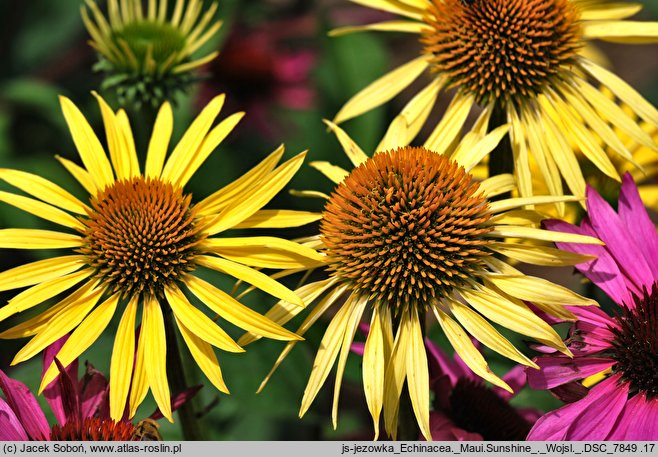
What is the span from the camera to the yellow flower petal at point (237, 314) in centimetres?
106

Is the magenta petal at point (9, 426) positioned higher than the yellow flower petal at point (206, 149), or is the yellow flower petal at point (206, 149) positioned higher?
the yellow flower petal at point (206, 149)

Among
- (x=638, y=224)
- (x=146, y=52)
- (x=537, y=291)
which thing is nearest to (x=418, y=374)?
(x=537, y=291)

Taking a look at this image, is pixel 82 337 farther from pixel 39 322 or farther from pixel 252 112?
pixel 252 112

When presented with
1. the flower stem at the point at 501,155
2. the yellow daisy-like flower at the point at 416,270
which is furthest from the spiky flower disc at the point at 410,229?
the flower stem at the point at 501,155

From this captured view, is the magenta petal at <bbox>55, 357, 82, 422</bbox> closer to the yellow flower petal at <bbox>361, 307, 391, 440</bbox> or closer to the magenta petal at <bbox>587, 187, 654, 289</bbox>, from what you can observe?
the yellow flower petal at <bbox>361, 307, 391, 440</bbox>

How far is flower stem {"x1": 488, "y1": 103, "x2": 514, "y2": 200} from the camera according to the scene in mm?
1323

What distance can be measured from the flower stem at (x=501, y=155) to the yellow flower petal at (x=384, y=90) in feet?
0.54

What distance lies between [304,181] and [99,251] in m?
1.01

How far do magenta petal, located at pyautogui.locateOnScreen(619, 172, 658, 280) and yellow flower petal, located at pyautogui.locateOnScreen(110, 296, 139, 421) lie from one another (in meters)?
0.71

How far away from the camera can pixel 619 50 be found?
3.57 meters

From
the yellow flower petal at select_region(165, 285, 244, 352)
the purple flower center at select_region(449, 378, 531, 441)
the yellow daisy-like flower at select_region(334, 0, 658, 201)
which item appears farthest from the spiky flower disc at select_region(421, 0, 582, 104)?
the yellow flower petal at select_region(165, 285, 244, 352)

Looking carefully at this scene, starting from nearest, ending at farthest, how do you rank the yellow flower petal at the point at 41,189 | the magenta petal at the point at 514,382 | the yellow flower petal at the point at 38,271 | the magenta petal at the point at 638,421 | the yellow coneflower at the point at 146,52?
the magenta petal at the point at 638,421 < the yellow flower petal at the point at 38,271 < the yellow flower petal at the point at 41,189 < the magenta petal at the point at 514,382 < the yellow coneflower at the point at 146,52

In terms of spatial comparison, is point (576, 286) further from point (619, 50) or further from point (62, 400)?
point (62, 400)

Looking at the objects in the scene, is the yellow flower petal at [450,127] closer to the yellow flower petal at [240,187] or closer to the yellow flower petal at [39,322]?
the yellow flower petal at [240,187]
